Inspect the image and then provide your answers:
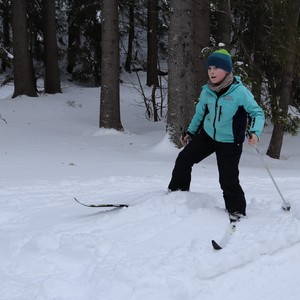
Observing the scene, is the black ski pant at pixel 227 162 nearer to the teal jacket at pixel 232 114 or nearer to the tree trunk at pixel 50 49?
the teal jacket at pixel 232 114

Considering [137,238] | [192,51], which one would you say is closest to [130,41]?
[192,51]

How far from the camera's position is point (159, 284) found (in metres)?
2.97

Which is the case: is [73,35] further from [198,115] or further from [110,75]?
[198,115]

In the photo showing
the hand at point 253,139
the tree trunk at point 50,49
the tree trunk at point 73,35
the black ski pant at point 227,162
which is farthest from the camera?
the tree trunk at point 73,35

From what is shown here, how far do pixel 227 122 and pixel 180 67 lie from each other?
5.79 meters

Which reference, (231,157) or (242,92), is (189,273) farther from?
(242,92)

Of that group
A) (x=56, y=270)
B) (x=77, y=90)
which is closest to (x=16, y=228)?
(x=56, y=270)

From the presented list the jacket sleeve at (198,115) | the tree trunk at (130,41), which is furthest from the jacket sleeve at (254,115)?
the tree trunk at (130,41)

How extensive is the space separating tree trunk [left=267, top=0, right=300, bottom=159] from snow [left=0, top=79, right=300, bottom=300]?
3.64 meters

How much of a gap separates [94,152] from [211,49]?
11.5 feet

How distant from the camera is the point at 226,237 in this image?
368 centimetres

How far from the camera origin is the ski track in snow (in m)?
2.99

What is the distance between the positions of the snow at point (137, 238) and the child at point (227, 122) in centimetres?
30

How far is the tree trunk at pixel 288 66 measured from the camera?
32.5 ft
